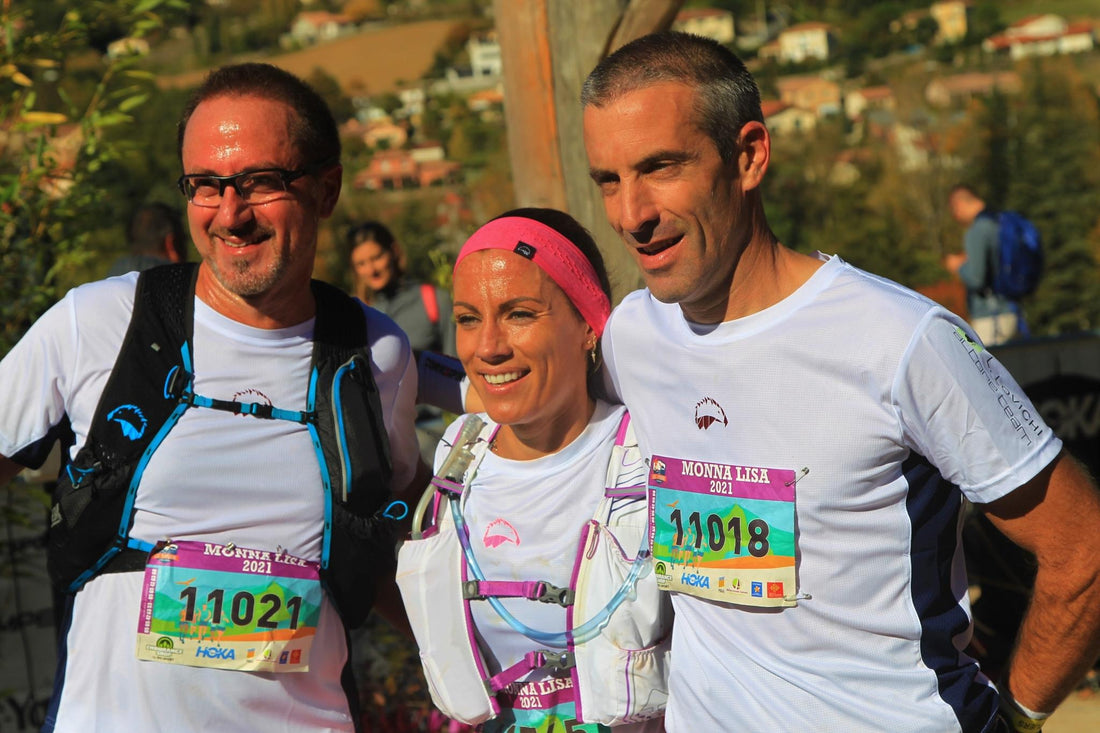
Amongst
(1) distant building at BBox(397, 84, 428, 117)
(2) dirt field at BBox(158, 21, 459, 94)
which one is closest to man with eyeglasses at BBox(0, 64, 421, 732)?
(1) distant building at BBox(397, 84, 428, 117)

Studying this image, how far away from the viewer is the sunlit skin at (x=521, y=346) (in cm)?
277

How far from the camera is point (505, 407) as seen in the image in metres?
2.76

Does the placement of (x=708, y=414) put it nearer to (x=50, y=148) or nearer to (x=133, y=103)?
(x=133, y=103)

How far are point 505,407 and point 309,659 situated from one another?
731mm

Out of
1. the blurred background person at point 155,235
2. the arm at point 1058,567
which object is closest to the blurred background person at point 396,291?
the blurred background person at point 155,235

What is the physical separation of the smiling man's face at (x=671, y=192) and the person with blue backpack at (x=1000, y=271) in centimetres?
731

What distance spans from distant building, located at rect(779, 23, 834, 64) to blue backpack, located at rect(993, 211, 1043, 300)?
63.2 meters

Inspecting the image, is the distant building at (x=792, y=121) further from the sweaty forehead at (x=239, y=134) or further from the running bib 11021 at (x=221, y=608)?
the running bib 11021 at (x=221, y=608)

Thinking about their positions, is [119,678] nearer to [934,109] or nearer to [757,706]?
[757,706]

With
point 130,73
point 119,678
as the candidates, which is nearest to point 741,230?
point 119,678

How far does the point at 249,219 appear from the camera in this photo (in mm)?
2801

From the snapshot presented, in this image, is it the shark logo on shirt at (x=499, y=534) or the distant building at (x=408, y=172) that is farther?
the distant building at (x=408, y=172)

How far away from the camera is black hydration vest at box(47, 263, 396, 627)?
8.87 ft

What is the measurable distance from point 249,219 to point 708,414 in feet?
3.70
